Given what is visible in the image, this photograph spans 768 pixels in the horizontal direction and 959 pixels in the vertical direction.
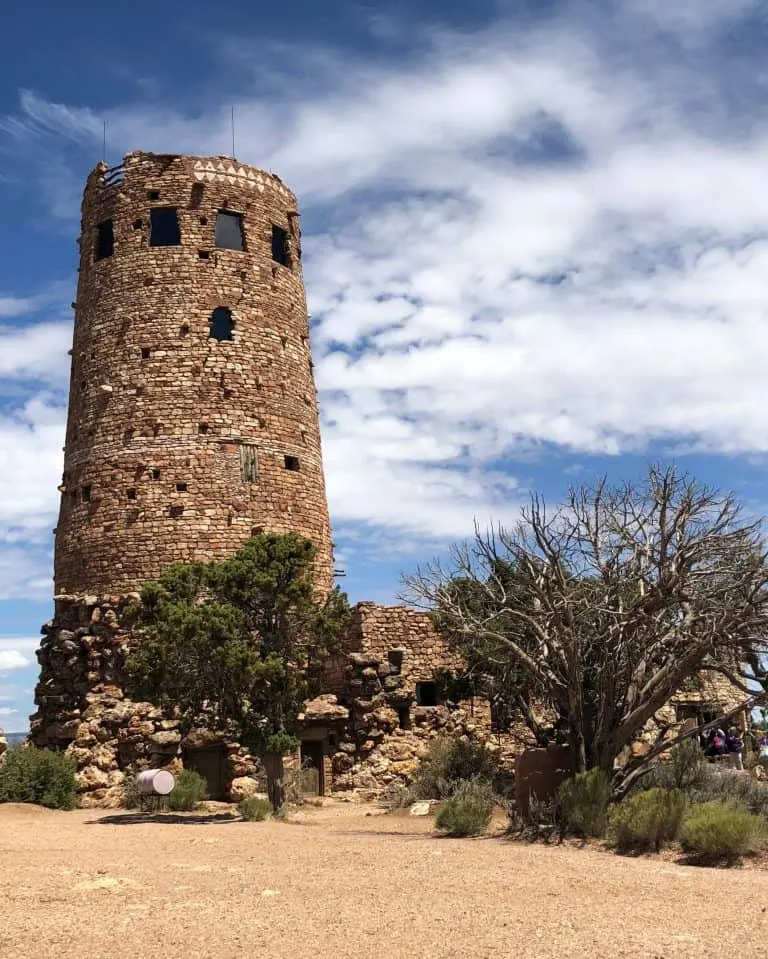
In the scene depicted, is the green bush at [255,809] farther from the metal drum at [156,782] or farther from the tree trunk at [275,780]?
the metal drum at [156,782]

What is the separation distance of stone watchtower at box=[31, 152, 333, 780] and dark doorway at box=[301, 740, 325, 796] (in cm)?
386

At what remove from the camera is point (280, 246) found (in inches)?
1052

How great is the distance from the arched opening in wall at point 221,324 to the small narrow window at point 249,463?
9.52 ft

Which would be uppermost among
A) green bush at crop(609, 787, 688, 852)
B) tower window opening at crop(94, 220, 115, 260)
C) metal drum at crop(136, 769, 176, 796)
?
tower window opening at crop(94, 220, 115, 260)

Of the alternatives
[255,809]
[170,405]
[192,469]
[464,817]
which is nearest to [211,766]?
[255,809]

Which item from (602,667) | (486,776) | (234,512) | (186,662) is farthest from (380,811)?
(234,512)

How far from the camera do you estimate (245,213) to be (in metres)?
25.7

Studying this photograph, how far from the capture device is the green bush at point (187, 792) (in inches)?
712

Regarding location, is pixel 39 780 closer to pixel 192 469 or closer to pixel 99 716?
pixel 99 716

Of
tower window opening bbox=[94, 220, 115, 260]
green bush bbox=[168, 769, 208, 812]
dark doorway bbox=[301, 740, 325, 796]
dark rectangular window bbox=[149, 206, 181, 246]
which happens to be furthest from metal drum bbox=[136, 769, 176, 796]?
tower window opening bbox=[94, 220, 115, 260]

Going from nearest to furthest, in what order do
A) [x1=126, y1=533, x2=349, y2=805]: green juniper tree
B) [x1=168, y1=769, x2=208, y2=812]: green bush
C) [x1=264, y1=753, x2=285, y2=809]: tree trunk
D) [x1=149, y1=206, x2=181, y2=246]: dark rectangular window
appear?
[x1=126, y1=533, x2=349, y2=805]: green juniper tree
[x1=264, y1=753, x2=285, y2=809]: tree trunk
[x1=168, y1=769, x2=208, y2=812]: green bush
[x1=149, y1=206, x2=181, y2=246]: dark rectangular window

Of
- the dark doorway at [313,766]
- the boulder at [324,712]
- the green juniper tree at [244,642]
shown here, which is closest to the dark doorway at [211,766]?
the dark doorway at [313,766]

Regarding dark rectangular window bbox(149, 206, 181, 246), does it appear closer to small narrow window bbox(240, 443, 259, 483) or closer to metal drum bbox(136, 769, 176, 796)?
small narrow window bbox(240, 443, 259, 483)

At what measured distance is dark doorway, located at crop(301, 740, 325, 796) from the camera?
21141 mm
